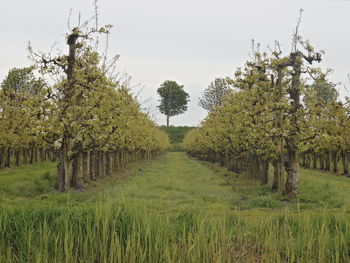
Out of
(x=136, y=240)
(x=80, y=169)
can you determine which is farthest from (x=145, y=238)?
(x=80, y=169)

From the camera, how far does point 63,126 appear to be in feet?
52.3

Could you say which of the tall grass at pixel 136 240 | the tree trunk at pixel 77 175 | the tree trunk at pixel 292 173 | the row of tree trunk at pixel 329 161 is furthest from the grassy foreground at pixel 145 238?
the row of tree trunk at pixel 329 161

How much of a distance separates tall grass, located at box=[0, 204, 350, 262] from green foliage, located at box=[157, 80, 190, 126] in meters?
126

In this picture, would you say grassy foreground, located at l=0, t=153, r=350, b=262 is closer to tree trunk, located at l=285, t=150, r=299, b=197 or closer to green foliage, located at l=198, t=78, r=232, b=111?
tree trunk, located at l=285, t=150, r=299, b=197

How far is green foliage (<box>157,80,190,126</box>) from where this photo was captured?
133500 millimetres

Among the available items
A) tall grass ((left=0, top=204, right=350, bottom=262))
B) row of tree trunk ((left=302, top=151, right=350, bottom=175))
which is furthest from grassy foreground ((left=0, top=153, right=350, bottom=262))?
row of tree trunk ((left=302, top=151, right=350, bottom=175))

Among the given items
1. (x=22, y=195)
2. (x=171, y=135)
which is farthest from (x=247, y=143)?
(x=171, y=135)

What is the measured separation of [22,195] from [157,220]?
43.2ft

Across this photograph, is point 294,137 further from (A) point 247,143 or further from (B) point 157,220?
(B) point 157,220

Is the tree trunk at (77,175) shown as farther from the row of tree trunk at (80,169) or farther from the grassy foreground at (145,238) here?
the grassy foreground at (145,238)

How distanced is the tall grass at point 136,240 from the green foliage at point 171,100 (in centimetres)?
12634

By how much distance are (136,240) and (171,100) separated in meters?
128

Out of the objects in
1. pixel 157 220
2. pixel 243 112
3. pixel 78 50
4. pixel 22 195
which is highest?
pixel 78 50

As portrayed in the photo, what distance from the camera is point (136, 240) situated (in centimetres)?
652
